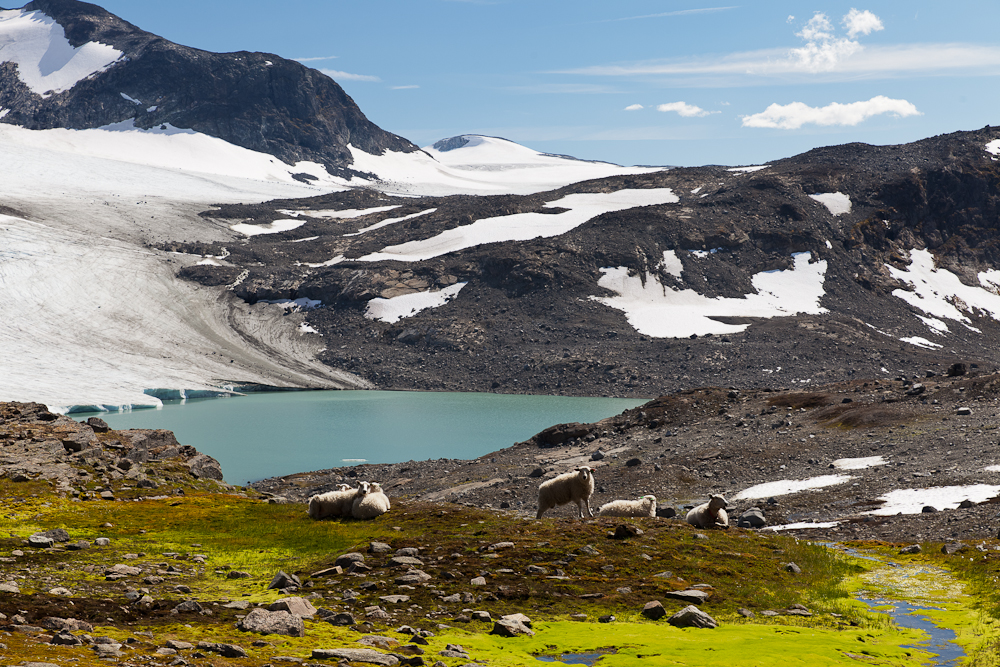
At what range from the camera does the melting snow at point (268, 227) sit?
143 meters

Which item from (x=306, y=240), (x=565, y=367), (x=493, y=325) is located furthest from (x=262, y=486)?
(x=306, y=240)

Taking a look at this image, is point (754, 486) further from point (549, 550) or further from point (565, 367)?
point (565, 367)

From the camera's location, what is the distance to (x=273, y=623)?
10.3m

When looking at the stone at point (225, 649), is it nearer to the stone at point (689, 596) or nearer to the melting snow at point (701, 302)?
the stone at point (689, 596)

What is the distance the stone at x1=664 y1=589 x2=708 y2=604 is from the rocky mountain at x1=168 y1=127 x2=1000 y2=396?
6880cm

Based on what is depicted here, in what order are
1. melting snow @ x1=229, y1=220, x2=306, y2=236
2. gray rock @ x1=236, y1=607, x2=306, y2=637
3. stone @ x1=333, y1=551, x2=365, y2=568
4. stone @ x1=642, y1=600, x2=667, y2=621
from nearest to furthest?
gray rock @ x1=236, y1=607, x2=306, y2=637
stone @ x1=642, y1=600, x2=667, y2=621
stone @ x1=333, y1=551, x2=365, y2=568
melting snow @ x1=229, y1=220, x2=306, y2=236

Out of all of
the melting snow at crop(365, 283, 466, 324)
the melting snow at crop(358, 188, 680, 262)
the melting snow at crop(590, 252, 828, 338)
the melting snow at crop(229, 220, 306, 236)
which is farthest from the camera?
the melting snow at crop(229, 220, 306, 236)

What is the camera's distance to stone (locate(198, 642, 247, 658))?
9133 millimetres

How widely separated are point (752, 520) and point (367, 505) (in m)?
11.6

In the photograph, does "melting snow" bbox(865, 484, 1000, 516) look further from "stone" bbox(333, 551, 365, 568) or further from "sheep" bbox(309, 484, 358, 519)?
"stone" bbox(333, 551, 365, 568)

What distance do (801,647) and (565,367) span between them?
77.2 meters

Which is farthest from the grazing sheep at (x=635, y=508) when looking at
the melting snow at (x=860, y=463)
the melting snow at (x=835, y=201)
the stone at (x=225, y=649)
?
the melting snow at (x=835, y=201)

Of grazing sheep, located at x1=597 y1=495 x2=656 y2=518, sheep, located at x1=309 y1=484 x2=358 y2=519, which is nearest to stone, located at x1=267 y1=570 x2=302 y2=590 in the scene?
sheep, located at x1=309 y1=484 x2=358 y2=519

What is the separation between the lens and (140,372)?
84688 millimetres
